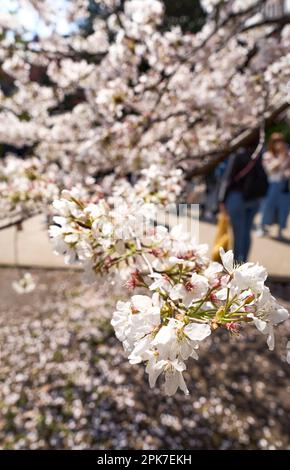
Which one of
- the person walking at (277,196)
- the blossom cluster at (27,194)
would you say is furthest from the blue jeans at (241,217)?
the blossom cluster at (27,194)

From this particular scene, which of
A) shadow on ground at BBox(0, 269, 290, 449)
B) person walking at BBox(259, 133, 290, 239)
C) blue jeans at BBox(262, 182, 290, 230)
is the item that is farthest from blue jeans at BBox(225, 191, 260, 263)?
blue jeans at BBox(262, 182, 290, 230)

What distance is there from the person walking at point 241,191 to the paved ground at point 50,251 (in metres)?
0.95

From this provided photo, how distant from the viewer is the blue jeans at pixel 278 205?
263 inches

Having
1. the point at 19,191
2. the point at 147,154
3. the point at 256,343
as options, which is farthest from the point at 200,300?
the point at 256,343

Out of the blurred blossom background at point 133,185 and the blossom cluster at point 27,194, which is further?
the blurred blossom background at point 133,185

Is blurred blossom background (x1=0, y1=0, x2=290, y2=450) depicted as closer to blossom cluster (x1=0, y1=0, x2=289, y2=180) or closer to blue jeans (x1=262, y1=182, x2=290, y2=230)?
blossom cluster (x1=0, y1=0, x2=289, y2=180)

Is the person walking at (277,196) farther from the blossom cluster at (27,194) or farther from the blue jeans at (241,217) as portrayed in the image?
the blossom cluster at (27,194)

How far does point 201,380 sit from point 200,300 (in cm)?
282

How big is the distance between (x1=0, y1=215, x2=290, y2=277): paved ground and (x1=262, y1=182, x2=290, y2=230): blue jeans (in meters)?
0.36

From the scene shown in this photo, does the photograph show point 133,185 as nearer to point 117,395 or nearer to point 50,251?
point 117,395

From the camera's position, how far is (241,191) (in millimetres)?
4836

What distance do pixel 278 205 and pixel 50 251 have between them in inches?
160

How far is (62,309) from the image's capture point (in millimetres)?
4832

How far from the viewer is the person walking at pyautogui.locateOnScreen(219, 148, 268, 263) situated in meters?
4.57
